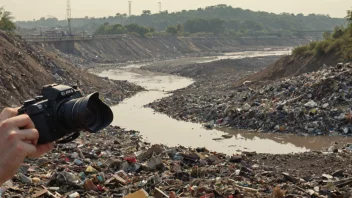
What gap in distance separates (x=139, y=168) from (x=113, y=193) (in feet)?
4.20

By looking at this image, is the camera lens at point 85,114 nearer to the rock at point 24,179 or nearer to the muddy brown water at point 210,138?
the rock at point 24,179

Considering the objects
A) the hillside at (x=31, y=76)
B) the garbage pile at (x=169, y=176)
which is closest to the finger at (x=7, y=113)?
the garbage pile at (x=169, y=176)

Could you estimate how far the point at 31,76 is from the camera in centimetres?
1738

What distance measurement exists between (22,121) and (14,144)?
0.41ft

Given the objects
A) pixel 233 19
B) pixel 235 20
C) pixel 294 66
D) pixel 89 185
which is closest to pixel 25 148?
pixel 89 185

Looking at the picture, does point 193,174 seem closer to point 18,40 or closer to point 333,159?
point 333,159

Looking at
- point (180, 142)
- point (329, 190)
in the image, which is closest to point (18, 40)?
point (180, 142)

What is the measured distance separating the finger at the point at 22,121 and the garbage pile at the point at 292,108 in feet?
38.1

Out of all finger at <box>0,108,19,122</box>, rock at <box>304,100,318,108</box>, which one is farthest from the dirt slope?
Result: finger at <box>0,108,19,122</box>

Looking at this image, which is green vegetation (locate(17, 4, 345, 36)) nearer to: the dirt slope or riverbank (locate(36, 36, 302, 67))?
riverbank (locate(36, 36, 302, 67))

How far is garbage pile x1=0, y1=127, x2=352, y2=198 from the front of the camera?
5.52 meters

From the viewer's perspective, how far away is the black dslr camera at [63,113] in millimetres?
2303

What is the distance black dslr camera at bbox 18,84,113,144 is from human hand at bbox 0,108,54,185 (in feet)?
0.63

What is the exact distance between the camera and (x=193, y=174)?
6.68m
